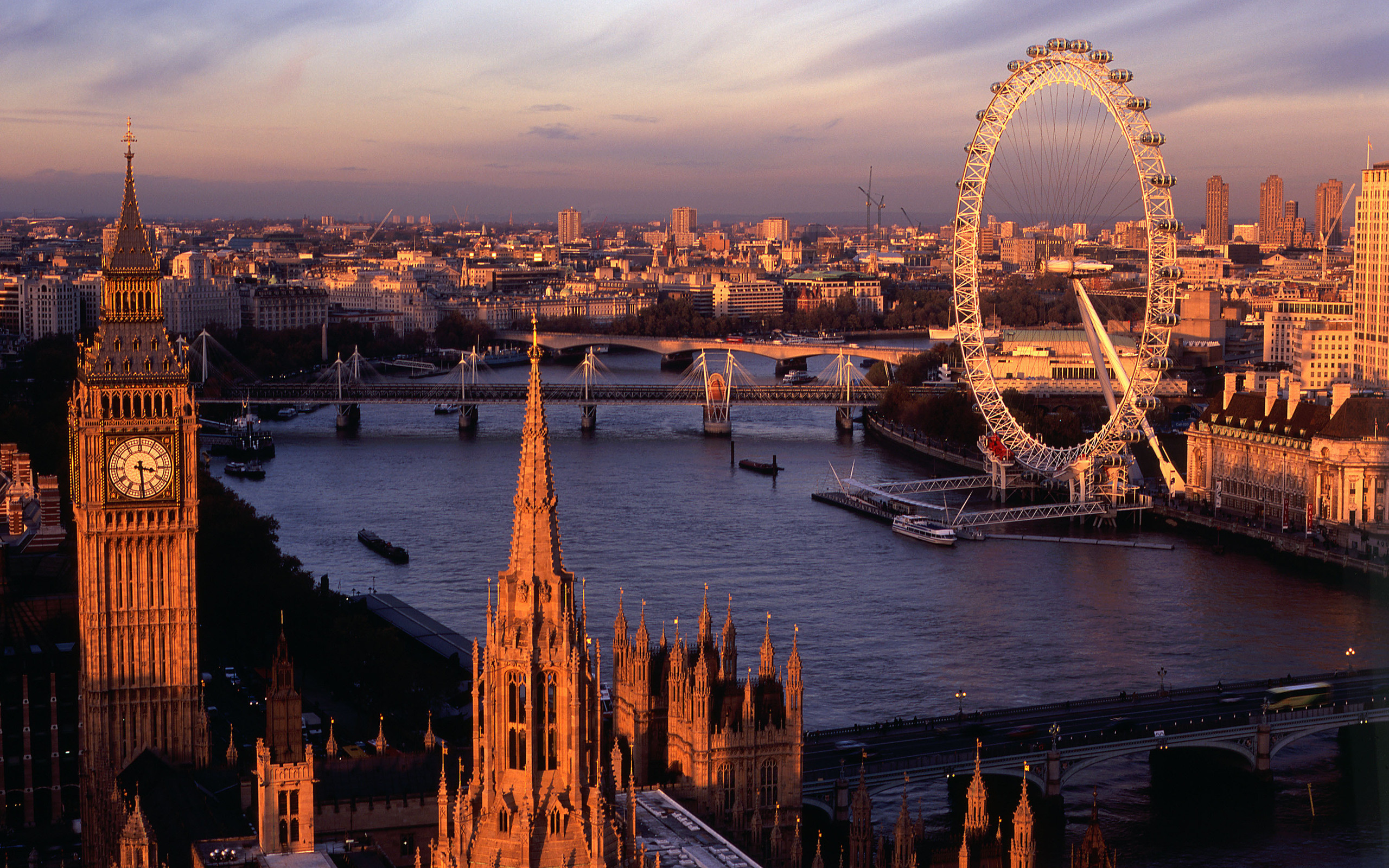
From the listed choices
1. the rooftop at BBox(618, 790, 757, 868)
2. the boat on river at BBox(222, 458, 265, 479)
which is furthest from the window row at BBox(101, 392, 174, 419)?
the boat on river at BBox(222, 458, 265, 479)

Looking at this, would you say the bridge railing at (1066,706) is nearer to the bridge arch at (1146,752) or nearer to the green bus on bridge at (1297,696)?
the green bus on bridge at (1297,696)

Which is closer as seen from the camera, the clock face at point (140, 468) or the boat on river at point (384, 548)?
the clock face at point (140, 468)

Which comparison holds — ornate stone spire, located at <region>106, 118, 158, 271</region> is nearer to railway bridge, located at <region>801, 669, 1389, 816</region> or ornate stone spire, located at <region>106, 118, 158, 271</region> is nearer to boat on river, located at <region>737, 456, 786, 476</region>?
railway bridge, located at <region>801, 669, 1389, 816</region>

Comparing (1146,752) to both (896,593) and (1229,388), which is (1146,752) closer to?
(896,593)

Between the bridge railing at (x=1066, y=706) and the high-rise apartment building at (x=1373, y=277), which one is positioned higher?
the high-rise apartment building at (x=1373, y=277)

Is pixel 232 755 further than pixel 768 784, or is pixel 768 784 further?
pixel 232 755

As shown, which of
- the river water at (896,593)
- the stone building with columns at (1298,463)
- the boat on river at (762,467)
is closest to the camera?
the river water at (896,593)

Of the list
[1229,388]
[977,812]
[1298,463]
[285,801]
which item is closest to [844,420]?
[1229,388]

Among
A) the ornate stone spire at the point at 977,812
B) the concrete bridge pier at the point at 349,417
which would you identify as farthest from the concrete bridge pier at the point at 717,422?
the ornate stone spire at the point at 977,812
